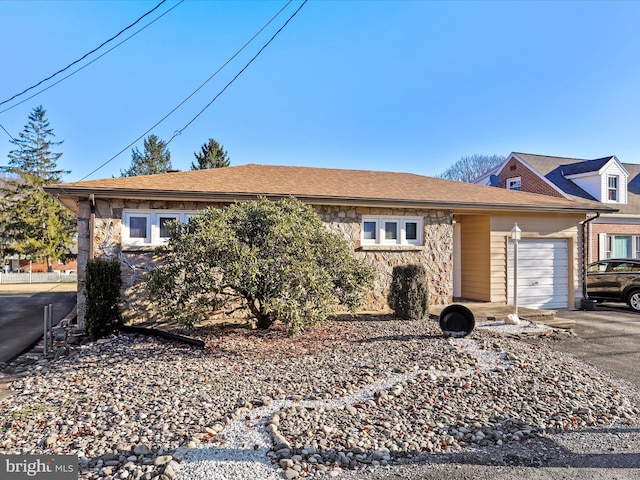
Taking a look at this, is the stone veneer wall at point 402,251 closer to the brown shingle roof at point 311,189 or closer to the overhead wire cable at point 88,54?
the brown shingle roof at point 311,189

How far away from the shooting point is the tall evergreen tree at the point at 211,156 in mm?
29875

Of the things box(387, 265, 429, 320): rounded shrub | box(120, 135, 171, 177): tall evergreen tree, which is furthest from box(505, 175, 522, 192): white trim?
box(120, 135, 171, 177): tall evergreen tree

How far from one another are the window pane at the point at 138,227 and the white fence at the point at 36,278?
22.4m

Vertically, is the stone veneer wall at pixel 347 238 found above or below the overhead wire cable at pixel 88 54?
below

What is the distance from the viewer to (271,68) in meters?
10.3

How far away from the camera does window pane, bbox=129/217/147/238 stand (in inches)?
323

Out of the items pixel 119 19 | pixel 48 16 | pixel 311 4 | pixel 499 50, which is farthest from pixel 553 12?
pixel 48 16

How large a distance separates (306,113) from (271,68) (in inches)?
220

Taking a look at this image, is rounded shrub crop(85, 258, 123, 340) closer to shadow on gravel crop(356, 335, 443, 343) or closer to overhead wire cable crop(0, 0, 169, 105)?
overhead wire cable crop(0, 0, 169, 105)

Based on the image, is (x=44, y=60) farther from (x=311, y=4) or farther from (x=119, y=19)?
(x=311, y=4)

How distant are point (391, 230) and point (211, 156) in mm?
23313

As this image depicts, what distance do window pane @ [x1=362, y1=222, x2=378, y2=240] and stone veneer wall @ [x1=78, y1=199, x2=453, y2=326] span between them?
0.21m

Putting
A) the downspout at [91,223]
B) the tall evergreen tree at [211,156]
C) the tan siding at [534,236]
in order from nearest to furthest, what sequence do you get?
1. the downspout at [91,223]
2. the tan siding at [534,236]
3. the tall evergreen tree at [211,156]

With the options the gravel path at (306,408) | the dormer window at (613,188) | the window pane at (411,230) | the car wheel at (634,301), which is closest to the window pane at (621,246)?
the dormer window at (613,188)
